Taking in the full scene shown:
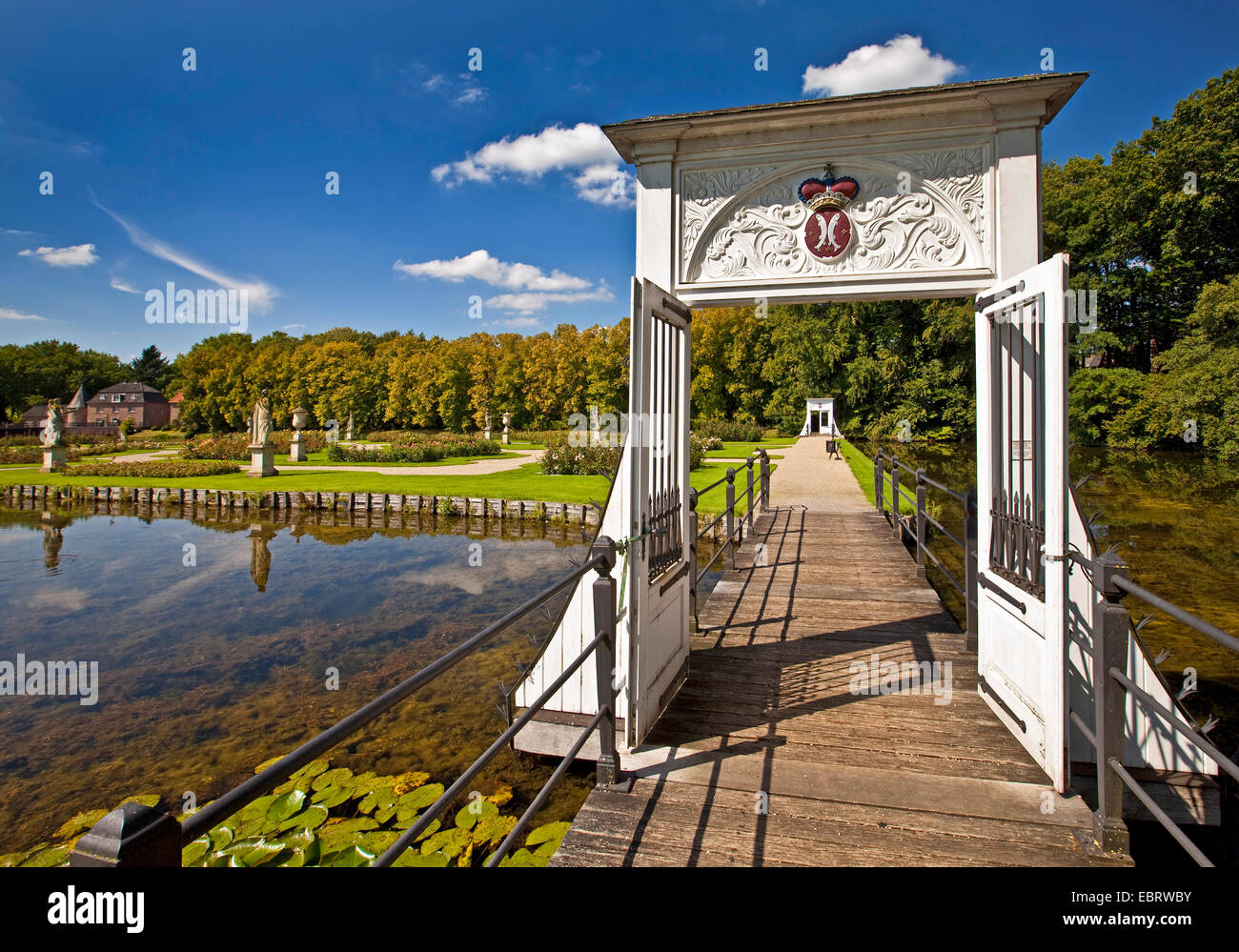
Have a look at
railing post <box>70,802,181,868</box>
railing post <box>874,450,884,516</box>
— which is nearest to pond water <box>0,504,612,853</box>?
railing post <box>70,802,181,868</box>

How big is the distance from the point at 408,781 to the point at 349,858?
0.93m

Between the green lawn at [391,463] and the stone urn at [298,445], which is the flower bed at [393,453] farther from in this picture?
the stone urn at [298,445]

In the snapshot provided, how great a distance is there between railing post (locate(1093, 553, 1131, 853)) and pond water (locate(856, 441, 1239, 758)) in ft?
0.95

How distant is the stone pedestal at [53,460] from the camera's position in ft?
85.5

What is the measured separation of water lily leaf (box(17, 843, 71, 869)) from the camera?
4.03m

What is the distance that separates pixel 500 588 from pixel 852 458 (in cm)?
1888

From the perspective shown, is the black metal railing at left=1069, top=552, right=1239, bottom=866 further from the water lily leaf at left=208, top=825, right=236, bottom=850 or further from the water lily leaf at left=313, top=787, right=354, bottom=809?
the water lily leaf at left=208, top=825, right=236, bottom=850

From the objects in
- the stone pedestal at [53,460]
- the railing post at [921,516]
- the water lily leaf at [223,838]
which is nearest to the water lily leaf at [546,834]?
the water lily leaf at [223,838]

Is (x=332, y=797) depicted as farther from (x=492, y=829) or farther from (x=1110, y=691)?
(x=1110, y=691)

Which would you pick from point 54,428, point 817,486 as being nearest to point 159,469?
point 54,428

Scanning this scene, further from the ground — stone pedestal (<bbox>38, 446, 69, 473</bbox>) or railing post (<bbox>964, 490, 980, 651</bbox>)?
stone pedestal (<bbox>38, 446, 69, 473</bbox>)

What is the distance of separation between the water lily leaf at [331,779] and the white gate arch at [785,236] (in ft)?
6.27
